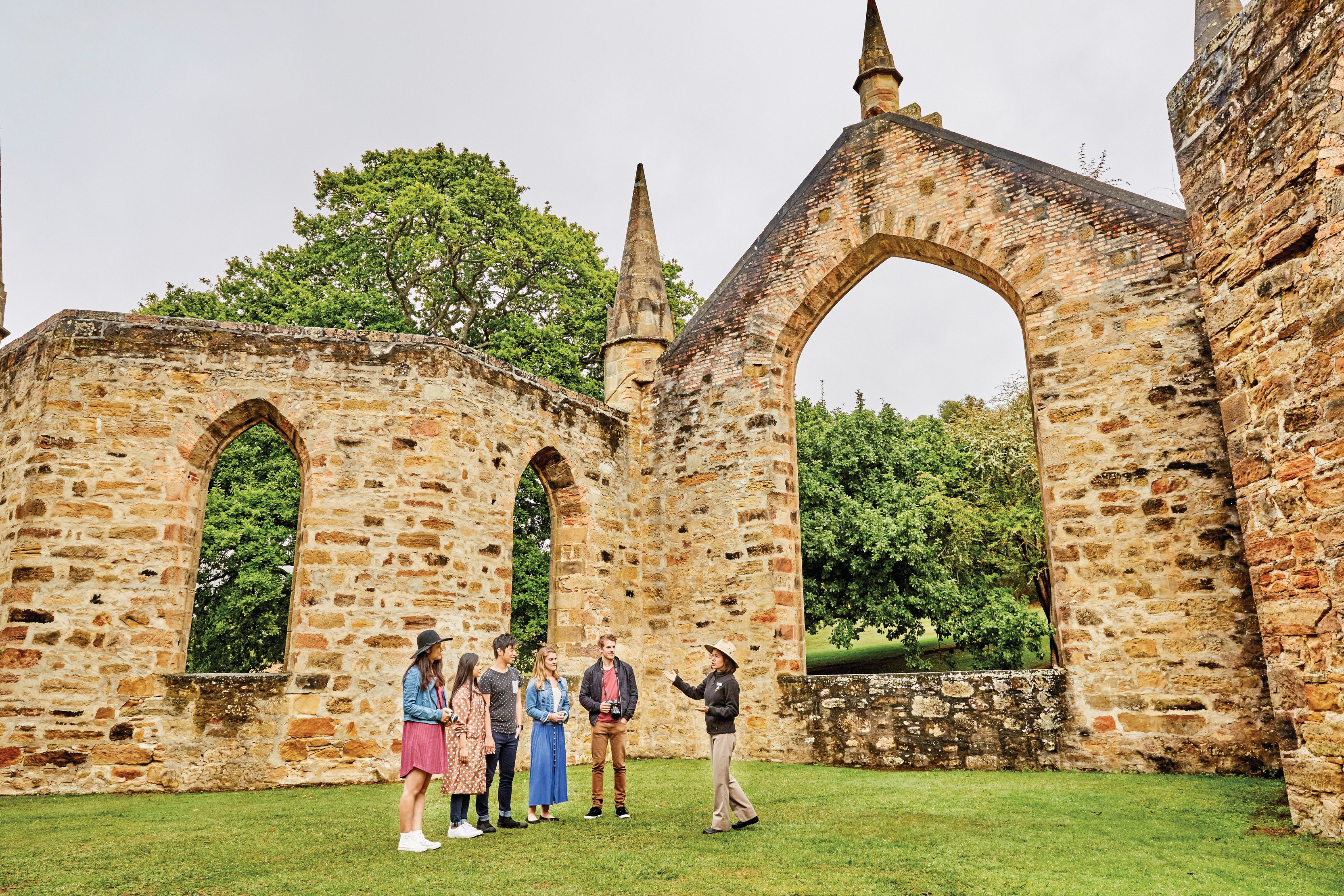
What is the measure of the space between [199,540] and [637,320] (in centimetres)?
670

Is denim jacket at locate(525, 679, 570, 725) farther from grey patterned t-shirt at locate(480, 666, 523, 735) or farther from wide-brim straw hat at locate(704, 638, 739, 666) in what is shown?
wide-brim straw hat at locate(704, 638, 739, 666)

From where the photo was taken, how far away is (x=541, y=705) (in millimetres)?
6430

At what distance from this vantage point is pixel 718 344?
39.5 feet

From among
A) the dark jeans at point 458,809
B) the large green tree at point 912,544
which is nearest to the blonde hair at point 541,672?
the dark jeans at point 458,809

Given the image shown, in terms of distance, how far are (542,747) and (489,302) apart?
15.2 m

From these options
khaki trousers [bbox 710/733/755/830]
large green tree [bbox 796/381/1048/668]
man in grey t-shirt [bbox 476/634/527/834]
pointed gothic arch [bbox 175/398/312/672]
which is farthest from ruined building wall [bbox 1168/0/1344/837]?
large green tree [bbox 796/381/1048/668]

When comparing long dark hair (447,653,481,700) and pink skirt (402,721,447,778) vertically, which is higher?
long dark hair (447,653,481,700)

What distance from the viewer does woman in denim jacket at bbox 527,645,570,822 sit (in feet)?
20.8

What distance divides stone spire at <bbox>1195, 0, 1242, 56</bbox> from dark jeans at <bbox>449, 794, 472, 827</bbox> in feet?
31.1

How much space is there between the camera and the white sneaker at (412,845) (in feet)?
17.0

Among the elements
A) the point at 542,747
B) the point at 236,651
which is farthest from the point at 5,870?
the point at 236,651

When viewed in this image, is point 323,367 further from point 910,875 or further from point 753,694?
point 910,875

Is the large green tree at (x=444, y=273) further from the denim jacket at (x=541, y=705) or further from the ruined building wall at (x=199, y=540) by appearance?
the denim jacket at (x=541, y=705)

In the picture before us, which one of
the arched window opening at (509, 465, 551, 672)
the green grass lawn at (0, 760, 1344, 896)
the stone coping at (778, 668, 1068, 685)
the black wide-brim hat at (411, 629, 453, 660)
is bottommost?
the green grass lawn at (0, 760, 1344, 896)
